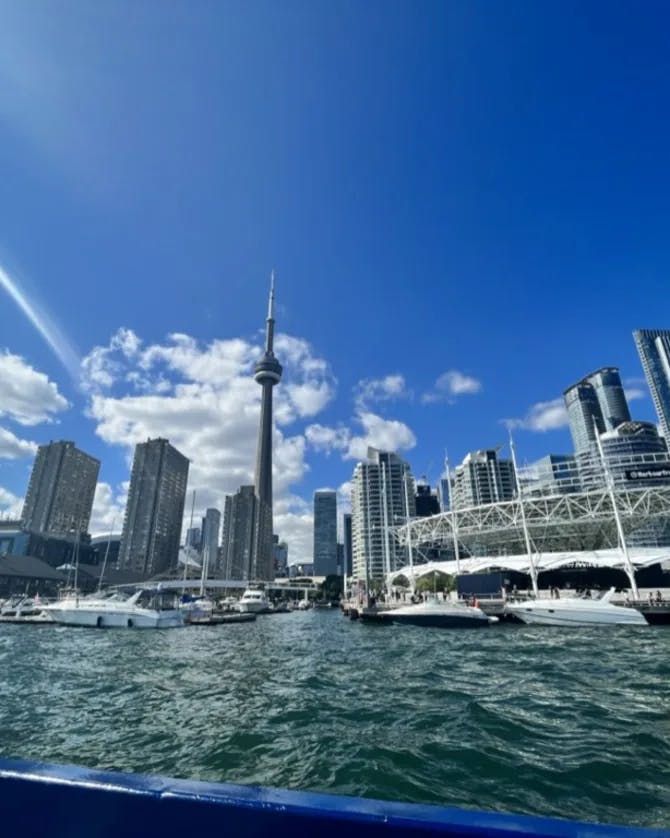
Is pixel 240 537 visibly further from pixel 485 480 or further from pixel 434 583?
pixel 434 583

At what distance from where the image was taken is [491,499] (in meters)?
162

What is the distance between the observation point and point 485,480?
165625 mm

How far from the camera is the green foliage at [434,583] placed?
233 ft

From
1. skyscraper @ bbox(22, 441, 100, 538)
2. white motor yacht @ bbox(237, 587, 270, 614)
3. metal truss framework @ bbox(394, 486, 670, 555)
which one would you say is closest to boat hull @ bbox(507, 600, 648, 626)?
metal truss framework @ bbox(394, 486, 670, 555)

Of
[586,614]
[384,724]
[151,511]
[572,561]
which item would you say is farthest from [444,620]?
[151,511]

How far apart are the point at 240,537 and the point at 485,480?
101 meters

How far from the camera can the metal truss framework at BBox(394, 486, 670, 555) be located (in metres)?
55.4

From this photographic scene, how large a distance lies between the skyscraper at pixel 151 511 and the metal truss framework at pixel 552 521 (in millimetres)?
99402

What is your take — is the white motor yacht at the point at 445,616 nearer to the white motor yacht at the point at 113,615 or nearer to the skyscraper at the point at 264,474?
the white motor yacht at the point at 113,615

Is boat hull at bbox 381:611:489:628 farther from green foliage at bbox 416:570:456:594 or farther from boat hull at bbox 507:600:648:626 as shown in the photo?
green foliage at bbox 416:570:456:594

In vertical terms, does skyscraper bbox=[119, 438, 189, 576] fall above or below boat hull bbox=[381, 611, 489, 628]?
above

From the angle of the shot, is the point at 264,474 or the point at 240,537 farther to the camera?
the point at 240,537

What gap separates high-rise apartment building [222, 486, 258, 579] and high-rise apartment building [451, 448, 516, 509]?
82320mm

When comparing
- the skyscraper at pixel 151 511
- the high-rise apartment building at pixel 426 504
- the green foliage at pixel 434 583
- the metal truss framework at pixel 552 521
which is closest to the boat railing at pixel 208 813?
the metal truss framework at pixel 552 521
